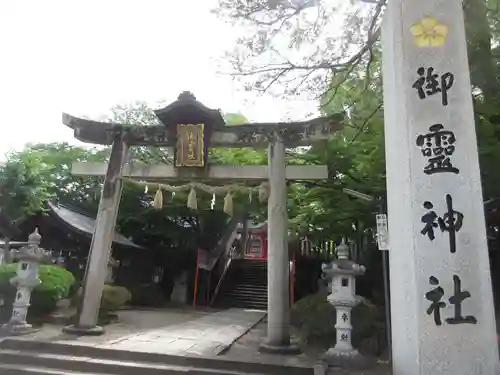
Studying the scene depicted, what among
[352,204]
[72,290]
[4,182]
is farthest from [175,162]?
[72,290]

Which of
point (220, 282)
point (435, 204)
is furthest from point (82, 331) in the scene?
point (220, 282)

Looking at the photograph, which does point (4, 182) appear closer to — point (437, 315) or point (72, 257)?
point (72, 257)

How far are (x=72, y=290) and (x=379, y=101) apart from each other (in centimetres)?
1188

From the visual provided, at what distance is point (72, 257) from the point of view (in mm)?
17875

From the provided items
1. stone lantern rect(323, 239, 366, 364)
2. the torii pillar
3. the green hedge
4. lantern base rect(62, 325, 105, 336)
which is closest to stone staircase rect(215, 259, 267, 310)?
the green hedge

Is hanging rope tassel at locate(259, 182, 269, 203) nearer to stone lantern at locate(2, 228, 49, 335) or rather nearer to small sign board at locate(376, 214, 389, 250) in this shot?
small sign board at locate(376, 214, 389, 250)

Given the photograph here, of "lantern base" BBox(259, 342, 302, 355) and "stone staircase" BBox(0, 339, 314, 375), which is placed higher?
"lantern base" BBox(259, 342, 302, 355)

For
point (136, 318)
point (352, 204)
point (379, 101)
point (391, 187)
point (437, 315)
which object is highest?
point (379, 101)

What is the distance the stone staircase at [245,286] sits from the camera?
20.1 meters

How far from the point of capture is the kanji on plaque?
5.05 m

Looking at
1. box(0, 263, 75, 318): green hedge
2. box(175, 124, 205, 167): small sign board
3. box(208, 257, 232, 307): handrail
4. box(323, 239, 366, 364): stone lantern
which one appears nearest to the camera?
box(323, 239, 366, 364): stone lantern

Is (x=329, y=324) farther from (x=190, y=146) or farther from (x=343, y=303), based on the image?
(x=190, y=146)

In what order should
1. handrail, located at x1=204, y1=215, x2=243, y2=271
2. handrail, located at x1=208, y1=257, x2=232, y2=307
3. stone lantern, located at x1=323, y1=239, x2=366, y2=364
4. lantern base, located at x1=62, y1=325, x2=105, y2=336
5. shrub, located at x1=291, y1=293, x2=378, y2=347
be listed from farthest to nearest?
handrail, located at x1=204, y1=215, x2=243, y2=271 → handrail, located at x1=208, y1=257, x2=232, y2=307 → shrub, located at x1=291, y1=293, x2=378, y2=347 → lantern base, located at x1=62, y1=325, x2=105, y2=336 → stone lantern, located at x1=323, y1=239, x2=366, y2=364

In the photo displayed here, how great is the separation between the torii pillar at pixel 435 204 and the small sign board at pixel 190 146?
515cm
